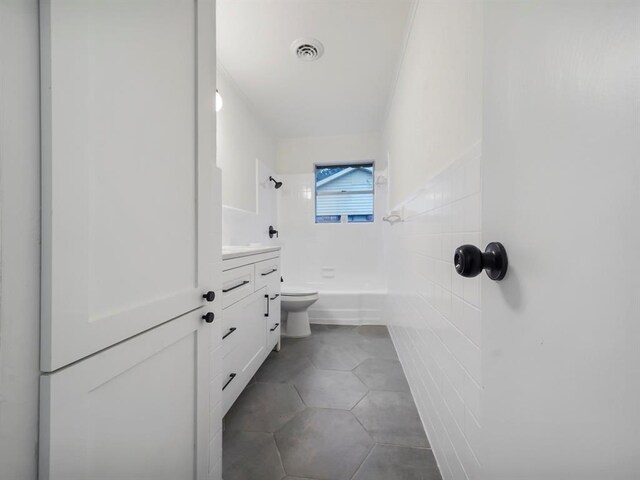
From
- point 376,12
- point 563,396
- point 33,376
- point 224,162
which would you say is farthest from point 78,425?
point 376,12

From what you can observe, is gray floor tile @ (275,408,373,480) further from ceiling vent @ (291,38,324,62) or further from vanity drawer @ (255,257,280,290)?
ceiling vent @ (291,38,324,62)

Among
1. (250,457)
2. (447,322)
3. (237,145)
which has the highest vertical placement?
(237,145)

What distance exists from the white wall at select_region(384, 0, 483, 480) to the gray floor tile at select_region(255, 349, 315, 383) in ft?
2.48

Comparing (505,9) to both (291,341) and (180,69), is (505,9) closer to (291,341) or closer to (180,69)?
(180,69)

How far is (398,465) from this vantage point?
3.54 ft

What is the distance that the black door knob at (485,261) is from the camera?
402 mm

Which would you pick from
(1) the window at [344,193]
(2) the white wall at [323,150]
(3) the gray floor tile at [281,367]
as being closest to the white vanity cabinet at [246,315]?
(3) the gray floor tile at [281,367]

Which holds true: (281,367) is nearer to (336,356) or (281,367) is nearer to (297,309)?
(336,356)

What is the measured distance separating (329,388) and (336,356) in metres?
0.44

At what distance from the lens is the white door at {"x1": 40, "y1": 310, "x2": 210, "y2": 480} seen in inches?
17.6

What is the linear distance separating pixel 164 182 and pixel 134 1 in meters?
0.40

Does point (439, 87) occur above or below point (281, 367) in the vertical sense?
above

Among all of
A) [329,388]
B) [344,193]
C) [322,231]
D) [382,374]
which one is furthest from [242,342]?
[344,193]

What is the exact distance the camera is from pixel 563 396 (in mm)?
287
